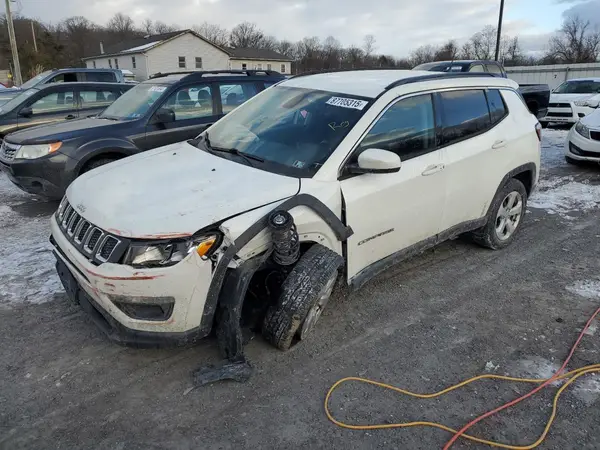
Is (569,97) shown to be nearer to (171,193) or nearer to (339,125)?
(339,125)

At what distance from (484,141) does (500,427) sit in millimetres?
2661

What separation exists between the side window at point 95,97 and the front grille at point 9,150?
297 cm

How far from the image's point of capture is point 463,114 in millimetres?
4215

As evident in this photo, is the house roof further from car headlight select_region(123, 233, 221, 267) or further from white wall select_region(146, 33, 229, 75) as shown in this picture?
car headlight select_region(123, 233, 221, 267)

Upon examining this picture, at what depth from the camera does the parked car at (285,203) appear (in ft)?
8.83

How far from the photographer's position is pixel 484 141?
14.3 ft

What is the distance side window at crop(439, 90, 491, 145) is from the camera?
4039 millimetres

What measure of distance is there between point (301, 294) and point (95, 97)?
7.93 meters

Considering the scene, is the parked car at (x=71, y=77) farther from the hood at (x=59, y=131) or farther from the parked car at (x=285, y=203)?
the parked car at (x=285, y=203)

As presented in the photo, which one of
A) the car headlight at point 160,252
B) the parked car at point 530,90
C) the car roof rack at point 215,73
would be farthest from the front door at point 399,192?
the parked car at point 530,90

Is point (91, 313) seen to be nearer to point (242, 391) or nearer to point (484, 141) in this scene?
point (242, 391)

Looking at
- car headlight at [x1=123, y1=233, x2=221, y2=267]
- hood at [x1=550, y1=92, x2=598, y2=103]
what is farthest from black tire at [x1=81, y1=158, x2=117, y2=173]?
hood at [x1=550, y1=92, x2=598, y2=103]

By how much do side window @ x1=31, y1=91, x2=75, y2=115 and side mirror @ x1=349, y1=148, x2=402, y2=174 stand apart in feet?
25.3

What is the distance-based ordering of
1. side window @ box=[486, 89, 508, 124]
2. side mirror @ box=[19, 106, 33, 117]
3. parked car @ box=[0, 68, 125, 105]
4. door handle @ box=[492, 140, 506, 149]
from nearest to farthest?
door handle @ box=[492, 140, 506, 149] → side window @ box=[486, 89, 508, 124] → side mirror @ box=[19, 106, 33, 117] → parked car @ box=[0, 68, 125, 105]
